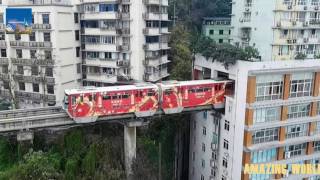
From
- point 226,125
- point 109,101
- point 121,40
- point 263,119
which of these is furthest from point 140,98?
point 121,40

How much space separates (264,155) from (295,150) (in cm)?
378

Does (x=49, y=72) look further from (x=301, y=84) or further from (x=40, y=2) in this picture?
(x=301, y=84)

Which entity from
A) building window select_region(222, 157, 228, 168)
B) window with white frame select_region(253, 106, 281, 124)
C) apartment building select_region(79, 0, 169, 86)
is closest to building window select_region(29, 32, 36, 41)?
apartment building select_region(79, 0, 169, 86)

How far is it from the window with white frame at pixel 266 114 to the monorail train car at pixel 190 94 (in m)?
3.20

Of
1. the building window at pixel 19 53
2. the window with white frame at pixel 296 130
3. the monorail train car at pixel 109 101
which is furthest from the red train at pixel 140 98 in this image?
the building window at pixel 19 53

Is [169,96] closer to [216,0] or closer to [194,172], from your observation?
[194,172]

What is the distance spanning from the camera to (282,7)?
42281mm

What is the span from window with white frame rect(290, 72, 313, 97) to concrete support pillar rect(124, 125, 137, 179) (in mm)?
14626

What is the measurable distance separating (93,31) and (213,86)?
16.1 m

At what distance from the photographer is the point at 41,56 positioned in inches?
1486

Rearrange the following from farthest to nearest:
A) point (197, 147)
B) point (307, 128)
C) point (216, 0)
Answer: point (216, 0), point (197, 147), point (307, 128)

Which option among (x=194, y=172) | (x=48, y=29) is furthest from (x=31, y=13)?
(x=194, y=172)

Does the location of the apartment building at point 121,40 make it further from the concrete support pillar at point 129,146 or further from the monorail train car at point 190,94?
the concrete support pillar at point 129,146

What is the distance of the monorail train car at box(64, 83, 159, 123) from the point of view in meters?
27.5
